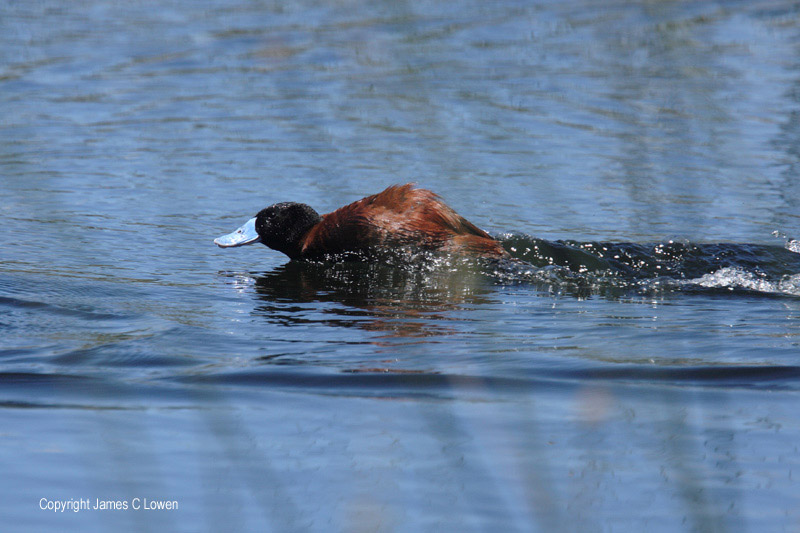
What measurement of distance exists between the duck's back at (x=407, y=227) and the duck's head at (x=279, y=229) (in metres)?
0.38

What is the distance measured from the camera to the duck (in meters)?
7.21

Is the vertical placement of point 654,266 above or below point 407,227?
below

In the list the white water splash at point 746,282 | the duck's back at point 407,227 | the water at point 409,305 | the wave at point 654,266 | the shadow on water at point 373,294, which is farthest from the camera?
the duck's back at point 407,227

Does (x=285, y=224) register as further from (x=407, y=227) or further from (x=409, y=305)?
(x=409, y=305)

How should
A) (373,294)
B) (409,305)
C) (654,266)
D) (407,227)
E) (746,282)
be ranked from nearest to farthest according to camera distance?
(409,305), (746,282), (373,294), (654,266), (407,227)

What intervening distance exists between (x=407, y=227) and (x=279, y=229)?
1091mm

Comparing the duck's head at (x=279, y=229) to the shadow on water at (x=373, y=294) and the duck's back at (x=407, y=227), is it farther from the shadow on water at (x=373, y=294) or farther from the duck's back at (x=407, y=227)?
the duck's back at (x=407, y=227)

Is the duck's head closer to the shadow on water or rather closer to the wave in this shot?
the shadow on water

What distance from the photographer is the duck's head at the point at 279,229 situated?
784cm

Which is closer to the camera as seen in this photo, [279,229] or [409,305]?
[409,305]

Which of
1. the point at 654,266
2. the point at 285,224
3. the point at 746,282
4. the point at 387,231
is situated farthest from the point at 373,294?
the point at 746,282

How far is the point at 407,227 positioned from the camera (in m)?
7.26

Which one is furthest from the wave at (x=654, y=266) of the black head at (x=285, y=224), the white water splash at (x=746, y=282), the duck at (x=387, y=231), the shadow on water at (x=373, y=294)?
the black head at (x=285, y=224)

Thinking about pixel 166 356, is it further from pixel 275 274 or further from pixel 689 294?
pixel 689 294
